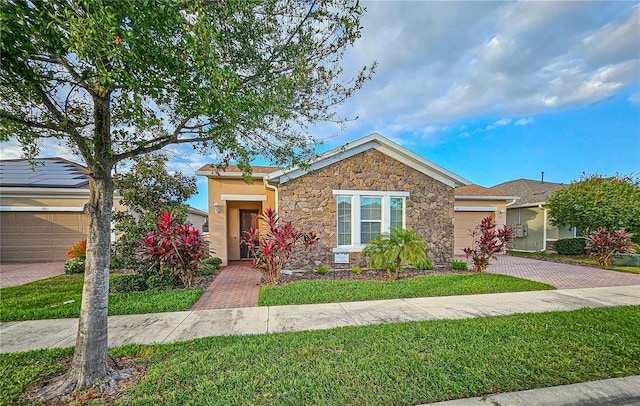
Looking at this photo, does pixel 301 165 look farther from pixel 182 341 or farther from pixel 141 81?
pixel 182 341

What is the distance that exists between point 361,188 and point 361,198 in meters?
0.35

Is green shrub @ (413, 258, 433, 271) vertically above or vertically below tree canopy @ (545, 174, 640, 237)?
below

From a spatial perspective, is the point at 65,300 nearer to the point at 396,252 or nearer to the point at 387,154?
the point at 396,252

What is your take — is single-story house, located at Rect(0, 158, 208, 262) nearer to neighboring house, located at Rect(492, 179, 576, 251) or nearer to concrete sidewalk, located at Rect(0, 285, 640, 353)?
concrete sidewalk, located at Rect(0, 285, 640, 353)

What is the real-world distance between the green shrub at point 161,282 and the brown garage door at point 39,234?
7801mm

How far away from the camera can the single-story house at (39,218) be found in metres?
11.1

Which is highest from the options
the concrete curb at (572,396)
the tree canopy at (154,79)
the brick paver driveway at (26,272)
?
the tree canopy at (154,79)

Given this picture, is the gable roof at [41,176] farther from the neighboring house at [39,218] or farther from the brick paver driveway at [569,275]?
the brick paver driveway at [569,275]

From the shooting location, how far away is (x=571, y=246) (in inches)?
508

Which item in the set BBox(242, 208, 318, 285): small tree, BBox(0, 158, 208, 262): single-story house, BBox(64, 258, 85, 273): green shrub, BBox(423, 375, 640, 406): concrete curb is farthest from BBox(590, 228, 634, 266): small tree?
BBox(0, 158, 208, 262): single-story house

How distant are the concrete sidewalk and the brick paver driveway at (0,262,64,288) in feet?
16.1

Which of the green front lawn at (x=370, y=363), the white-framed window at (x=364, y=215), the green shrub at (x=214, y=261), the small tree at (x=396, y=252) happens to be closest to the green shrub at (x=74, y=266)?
the green shrub at (x=214, y=261)

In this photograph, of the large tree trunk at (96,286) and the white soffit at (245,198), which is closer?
the large tree trunk at (96,286)

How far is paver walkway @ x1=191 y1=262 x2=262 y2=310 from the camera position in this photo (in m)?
5.48
